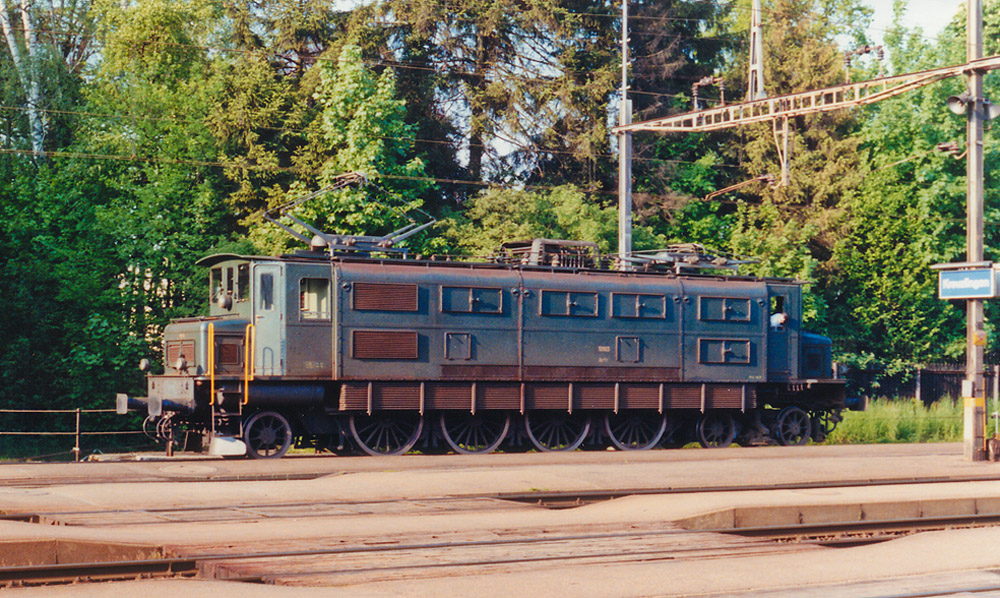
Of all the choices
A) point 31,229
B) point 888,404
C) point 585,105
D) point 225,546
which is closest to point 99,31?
point 31,229

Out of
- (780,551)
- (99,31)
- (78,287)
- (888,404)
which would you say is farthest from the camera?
(99,31)

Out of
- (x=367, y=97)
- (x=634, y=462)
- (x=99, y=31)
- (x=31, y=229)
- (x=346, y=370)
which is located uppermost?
(x=99, y=31)

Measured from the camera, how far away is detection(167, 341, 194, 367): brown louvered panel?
22.7 m

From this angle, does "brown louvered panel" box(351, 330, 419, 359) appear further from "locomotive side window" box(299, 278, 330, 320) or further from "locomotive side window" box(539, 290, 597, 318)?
"locomotive side window" box(539, 290, 597, 318)

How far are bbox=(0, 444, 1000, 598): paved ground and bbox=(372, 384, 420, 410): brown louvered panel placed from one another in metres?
1.56

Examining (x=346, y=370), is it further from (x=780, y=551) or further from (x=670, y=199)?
(x=670, y=199)

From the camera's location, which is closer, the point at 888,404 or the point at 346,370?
the point at 346,370

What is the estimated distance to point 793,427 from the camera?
93.6 feet

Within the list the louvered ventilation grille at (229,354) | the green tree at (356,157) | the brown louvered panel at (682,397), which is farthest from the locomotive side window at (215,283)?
the green tree at (356,157)

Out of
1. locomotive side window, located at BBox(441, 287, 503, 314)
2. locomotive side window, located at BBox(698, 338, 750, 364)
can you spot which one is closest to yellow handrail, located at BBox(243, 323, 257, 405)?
locomotive side window, located at BBox(441, 287, 503, 314)

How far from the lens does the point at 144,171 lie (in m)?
39.9

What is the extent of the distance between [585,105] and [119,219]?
713 inches

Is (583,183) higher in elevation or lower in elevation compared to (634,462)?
higher

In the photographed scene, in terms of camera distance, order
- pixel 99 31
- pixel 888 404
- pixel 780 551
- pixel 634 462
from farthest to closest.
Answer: pixel 99 31 < pixel 888 404 < pixel 634 462 < pixel 780 551
